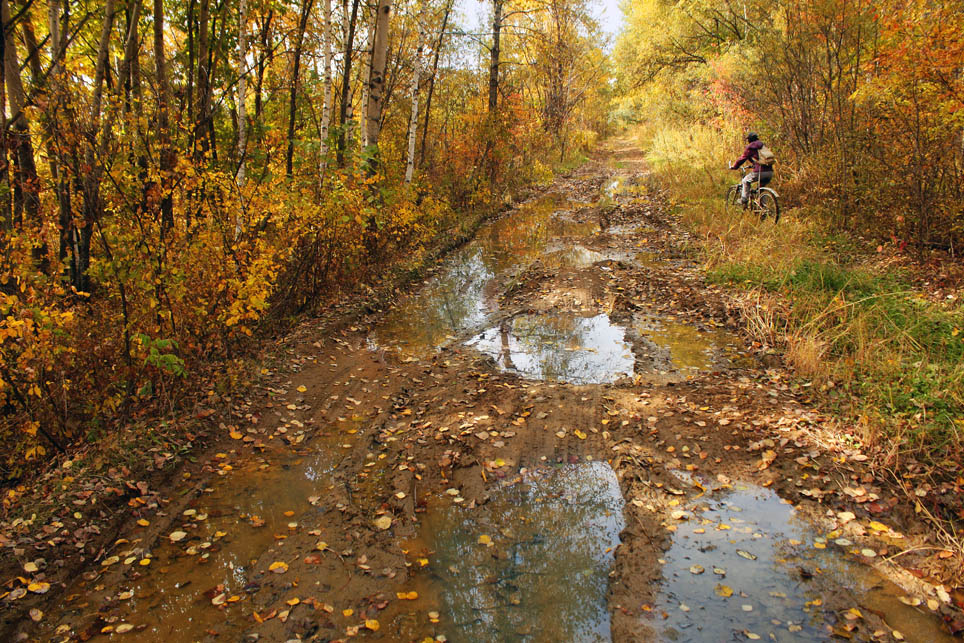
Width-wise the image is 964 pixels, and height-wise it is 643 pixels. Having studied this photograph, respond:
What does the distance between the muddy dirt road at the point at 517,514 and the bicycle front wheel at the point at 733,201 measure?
6.32 m

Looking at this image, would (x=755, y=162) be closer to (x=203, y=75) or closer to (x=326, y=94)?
(x=326, y=94)

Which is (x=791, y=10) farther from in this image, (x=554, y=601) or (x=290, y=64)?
(x=554, y=601)

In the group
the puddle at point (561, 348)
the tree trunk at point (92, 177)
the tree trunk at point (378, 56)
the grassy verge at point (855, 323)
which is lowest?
the puddle at point (561, 348)

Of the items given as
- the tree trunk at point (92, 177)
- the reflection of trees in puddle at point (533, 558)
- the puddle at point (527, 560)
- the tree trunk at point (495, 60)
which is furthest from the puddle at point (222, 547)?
the tree trunk at point (495, 60)

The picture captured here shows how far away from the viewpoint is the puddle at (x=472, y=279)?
25.5ft

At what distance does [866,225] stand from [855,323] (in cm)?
426

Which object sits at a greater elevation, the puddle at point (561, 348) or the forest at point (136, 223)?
the forest at point (136, 223)

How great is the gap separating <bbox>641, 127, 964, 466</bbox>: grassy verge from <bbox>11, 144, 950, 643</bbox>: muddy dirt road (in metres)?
0.43

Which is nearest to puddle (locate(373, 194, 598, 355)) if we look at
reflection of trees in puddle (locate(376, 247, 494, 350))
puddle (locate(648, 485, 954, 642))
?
reflection of trees in puddle (locate(376, 247, 494, 350))

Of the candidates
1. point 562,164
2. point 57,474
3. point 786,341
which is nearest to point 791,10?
point 786,341

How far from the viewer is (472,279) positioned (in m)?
10.4

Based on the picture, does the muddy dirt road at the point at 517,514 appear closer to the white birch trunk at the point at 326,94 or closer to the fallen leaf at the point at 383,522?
the fallen leaf at the point at 383,522

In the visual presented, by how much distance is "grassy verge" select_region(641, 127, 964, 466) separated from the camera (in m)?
4.45

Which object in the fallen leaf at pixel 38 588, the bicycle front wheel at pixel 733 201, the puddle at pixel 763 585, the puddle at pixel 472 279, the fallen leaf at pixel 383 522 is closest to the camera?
the puddle at pixel 763 585
